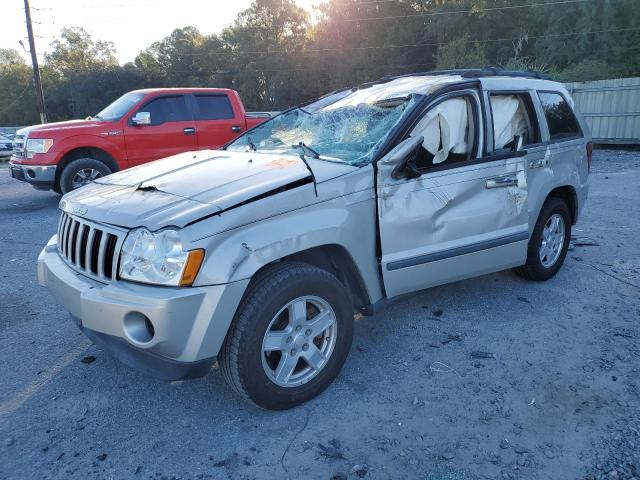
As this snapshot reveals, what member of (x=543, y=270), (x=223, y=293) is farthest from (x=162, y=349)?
(x=543, y=270)

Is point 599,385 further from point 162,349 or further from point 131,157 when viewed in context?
point 131,157

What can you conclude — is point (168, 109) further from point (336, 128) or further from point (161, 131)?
point (336, 128)

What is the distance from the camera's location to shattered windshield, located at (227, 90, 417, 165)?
10.7 ft

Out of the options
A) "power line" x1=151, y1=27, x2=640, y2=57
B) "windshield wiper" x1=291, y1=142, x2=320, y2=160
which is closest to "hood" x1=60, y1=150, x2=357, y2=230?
"windshield wiper" x1=291, y1=142, x2=320, y2=160

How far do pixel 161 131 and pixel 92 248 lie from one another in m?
6.63

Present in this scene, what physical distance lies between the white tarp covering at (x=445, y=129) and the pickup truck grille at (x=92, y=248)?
6.46ft

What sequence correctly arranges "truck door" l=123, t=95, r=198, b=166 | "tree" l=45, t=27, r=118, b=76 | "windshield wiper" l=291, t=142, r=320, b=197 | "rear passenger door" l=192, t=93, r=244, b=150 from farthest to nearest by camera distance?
"tree" l=45, t=27, r=118, b=76 → "rear passenger door" l=192, t=93, r=244, b=150 → "truck door" l=123, t=95, r=198, b=166 → "windshield wiper" l=291, t=142, r=320, b=197

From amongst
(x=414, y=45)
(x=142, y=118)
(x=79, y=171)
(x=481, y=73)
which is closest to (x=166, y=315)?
(x=481, y=73)

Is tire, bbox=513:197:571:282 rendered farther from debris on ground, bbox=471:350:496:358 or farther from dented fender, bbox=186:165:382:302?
dented fender, bbox=186:165:382:302

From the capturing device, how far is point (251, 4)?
1866 inches

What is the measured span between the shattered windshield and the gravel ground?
138 cm

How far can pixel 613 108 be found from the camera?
600 inches

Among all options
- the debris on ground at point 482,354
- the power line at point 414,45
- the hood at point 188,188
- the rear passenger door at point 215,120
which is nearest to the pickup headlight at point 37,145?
the rear passenger door at point 215,120

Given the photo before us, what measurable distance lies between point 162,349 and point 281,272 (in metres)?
0.70
